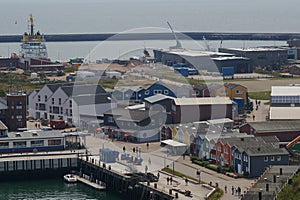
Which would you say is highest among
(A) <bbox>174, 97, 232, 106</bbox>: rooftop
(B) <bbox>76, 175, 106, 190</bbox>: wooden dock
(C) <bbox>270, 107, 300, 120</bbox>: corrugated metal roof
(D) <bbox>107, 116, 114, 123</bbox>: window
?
(A) <bbox>174, 97, 232, 106</bbox>: rooftop

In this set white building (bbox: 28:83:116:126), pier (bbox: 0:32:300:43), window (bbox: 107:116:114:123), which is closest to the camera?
window (bbox: 107:116:114:123)

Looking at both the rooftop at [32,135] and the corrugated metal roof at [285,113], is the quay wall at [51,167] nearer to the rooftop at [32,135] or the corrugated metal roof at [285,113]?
the rooftop at [32,135]

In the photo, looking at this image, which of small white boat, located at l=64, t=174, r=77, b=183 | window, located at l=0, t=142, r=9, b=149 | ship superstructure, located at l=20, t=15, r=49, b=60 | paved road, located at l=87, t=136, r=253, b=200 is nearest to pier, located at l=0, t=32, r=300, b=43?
ship superstructure, located at l=20, t=15, r=49, b=60

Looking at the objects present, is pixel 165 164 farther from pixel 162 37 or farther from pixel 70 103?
pixel 162 37

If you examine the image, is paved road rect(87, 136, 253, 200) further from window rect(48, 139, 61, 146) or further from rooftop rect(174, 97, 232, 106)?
rooftop rect(174, 97, 232, 106)

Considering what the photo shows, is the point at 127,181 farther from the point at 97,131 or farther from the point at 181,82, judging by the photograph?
the point at 181,82

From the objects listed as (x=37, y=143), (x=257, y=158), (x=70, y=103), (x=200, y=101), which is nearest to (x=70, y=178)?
(x=37, y=143)
